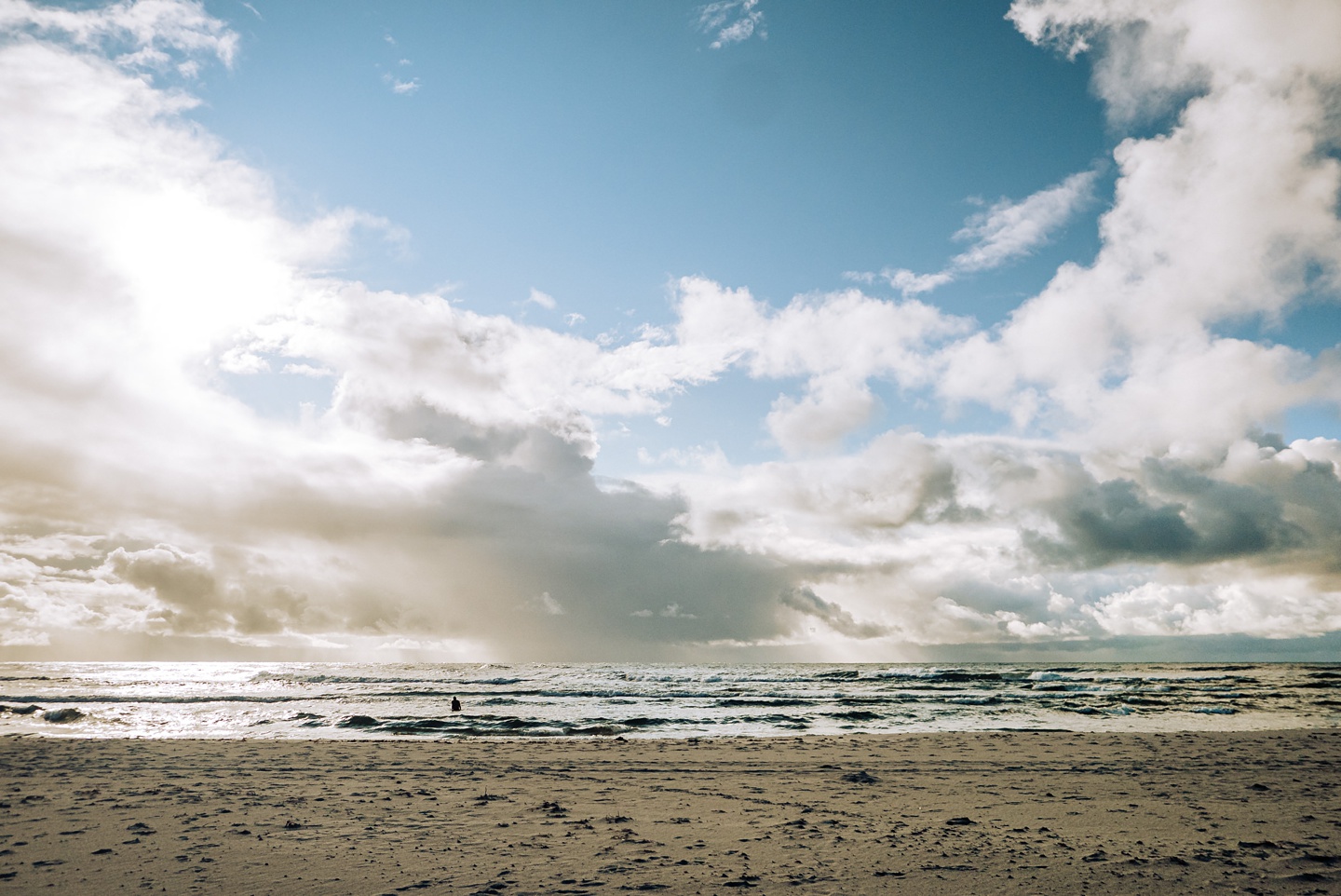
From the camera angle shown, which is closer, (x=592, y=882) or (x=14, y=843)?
(x=592, y=882)

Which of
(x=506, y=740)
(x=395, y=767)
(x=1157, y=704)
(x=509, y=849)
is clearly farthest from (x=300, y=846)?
(x=1157, y=704)

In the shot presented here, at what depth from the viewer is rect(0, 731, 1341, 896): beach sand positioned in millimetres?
9039

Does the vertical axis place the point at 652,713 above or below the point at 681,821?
below

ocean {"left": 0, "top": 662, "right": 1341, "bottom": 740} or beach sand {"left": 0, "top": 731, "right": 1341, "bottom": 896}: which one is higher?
beach sand {"left": 0, "top": 731, "right": 1341, "bottom": 896}

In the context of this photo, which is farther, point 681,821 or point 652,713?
point 652,713

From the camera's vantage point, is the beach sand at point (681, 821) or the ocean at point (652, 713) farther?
the ocean at point (652, 713)

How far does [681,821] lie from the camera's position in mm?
12383

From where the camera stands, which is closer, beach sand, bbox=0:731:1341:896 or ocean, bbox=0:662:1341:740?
beach sand, bbox=0:731:1341:896

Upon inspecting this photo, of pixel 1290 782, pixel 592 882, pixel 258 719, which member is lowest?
pixel 258 719

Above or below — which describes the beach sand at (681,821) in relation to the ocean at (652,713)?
above

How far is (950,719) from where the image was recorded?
1299 inches

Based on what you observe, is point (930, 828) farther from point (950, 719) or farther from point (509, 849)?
point (950, 719)

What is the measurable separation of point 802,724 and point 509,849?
912 inches

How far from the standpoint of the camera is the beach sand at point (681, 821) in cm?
904
